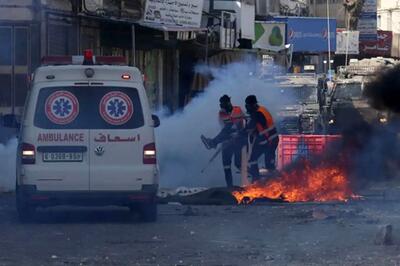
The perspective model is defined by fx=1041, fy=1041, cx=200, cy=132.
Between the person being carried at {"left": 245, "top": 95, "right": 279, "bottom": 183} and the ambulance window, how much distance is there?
15.7ft

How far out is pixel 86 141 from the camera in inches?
513

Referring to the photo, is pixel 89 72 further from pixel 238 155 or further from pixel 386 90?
pixel 386 90

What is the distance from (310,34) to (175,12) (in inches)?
675

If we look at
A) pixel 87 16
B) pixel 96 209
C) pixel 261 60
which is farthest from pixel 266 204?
pixel 261 60

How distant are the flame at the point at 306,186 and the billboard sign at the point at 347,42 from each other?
100ft

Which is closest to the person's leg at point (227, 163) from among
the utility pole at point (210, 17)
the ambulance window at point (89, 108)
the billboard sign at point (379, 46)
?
the ambulance window at point (89, 108)

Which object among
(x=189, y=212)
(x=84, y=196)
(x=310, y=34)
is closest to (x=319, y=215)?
(x=189, y=212)

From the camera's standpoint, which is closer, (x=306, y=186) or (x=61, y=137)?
(x=61, y=137)

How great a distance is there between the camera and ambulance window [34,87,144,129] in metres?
13.0

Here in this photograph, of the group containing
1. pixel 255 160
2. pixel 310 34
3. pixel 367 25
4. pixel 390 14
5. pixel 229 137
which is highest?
pixel 390 14

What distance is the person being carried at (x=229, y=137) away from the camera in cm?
1791

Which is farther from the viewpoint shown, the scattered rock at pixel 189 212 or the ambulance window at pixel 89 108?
the scattered rock at pixel 189 212

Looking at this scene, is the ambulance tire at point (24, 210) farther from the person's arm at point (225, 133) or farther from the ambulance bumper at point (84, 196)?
the person's arm at point (225, 133)

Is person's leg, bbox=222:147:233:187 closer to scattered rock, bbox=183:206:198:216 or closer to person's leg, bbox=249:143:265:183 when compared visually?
person's leg, bbox=249:143:265:183
